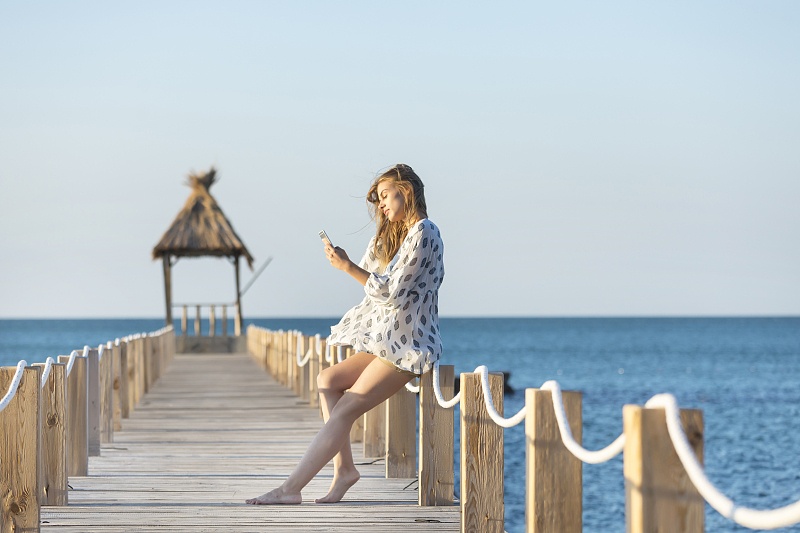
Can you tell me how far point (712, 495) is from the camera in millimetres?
2744

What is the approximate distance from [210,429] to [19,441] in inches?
250

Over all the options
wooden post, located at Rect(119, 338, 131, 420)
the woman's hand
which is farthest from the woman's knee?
wooden post, located at Rect(119, 338, 131, 420)

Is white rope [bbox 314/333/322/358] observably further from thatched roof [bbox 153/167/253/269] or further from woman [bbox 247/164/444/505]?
thatched roof [bbox 153/167/253/269]

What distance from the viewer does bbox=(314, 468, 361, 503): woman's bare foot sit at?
21.7 feet

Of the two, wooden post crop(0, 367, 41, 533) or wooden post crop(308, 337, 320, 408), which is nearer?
wooden post crop(0, 367, 41, 533)

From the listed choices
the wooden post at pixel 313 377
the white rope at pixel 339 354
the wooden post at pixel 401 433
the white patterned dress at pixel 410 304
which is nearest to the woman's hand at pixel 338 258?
the white patterned dress at pixel 410 304

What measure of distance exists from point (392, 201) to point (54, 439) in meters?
2.28

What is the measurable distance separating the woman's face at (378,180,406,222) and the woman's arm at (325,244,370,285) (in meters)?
0.34

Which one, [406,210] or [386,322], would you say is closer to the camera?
[386,322]

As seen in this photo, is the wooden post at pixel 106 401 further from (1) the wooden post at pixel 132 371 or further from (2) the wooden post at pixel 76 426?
(1) the wooden post at pixel 132 371

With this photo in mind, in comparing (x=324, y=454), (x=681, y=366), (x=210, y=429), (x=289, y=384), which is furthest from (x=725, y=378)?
(x=324, y=454)

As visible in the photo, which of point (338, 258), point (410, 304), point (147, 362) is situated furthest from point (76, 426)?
point (147, 362)

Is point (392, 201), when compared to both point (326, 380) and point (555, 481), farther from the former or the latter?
point (555, 481)

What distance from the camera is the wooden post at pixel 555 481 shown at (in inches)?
164
